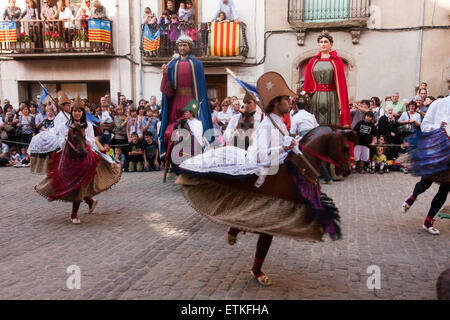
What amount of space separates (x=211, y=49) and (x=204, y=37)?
0.54m

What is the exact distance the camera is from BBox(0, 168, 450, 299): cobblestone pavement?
3719 mm

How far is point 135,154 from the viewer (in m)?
10.9

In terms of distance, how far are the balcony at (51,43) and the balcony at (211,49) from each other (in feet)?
6.03

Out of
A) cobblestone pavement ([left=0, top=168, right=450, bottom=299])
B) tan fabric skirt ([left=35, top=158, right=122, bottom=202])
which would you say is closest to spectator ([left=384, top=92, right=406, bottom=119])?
cobblestone pavement ([left=0, top=168, right=450, bottom=299])

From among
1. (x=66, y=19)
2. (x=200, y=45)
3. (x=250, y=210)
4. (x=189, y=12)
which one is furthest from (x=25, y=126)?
(x=250, y=210)

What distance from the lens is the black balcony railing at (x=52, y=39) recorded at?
15.6 m

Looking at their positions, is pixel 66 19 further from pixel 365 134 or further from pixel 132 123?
pixel 365 134

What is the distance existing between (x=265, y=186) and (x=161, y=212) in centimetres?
323

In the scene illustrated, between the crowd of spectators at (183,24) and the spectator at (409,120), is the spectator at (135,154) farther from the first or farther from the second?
the spectator at (409,120)

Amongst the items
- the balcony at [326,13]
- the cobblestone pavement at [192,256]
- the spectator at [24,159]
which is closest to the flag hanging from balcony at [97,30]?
the spectator at [24,159]

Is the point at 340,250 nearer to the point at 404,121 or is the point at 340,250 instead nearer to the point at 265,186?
the point at 265,186

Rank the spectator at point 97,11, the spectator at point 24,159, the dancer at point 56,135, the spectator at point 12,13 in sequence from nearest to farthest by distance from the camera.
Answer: the dancer at point 56,135 → the spectator at point 24,159 → the spectator at point 97,11 → the spectator at point 12,13

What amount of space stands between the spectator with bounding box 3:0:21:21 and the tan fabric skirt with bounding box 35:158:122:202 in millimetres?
12698

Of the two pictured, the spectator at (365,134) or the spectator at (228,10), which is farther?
the spectator at (228,10)
